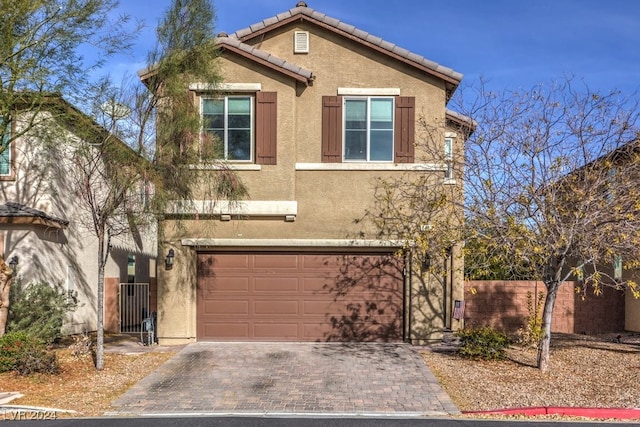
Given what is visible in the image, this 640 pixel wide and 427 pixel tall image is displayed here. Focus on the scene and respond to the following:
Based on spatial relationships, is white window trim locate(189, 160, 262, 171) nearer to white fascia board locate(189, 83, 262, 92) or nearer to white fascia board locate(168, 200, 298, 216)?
white fascia board locate(168, 200, 298, 216)

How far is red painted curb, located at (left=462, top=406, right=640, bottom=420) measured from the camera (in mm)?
8219

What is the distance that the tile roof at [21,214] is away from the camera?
517 inches

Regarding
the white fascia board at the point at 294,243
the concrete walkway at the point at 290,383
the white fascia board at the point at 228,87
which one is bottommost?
the concrete walkway at the point at 290,383

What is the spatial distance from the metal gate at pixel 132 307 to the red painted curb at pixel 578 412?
11.9 metres

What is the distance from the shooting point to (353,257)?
44.7 feet

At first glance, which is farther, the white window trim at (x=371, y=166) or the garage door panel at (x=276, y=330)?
the garage door panel at (x=276, y=330)

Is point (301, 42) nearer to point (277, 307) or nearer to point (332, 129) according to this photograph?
point (332, 129)

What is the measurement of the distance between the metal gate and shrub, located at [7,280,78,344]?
4104 millimetres

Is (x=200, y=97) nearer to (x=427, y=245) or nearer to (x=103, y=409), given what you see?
(x=427, y=245)

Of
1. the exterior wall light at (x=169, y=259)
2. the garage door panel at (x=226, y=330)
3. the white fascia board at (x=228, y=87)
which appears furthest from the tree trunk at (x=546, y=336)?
the exterior wall light at (x=169, y=259)

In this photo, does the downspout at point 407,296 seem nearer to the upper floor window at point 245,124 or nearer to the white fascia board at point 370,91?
the white fascia board at point 370,91

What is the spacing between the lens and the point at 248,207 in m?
13.2

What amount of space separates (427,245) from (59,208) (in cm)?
991

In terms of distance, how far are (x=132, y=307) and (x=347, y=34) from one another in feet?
34.3
